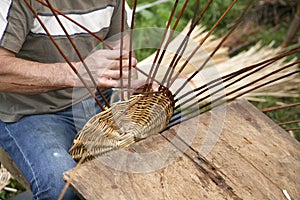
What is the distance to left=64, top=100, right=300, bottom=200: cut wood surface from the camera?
1.35 metres

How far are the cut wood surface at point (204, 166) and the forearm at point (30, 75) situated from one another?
1.00 ft

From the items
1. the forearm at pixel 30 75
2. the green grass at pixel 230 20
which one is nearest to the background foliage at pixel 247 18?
the green grass at pixel 230 20

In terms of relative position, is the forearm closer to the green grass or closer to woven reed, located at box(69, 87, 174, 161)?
woven reed, located at box(69, 87, 174, 161)

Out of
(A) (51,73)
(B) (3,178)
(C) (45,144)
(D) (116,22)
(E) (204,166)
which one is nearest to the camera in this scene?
(E) (204,166)

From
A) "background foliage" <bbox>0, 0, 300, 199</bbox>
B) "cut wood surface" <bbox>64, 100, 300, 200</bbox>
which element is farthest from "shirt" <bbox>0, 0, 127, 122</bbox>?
"background foliage" <bbox>0, 0, 300, 199</bbox>

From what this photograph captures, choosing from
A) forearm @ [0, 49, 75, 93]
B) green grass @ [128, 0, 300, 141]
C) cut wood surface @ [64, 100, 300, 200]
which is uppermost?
forearm @ [0, 49, 75, 93]

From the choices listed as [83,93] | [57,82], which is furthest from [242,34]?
[57,82]

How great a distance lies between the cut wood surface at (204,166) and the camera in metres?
1.35

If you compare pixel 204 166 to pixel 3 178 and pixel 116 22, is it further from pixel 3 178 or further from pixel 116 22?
pixel 3 178

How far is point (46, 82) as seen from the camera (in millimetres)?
1582

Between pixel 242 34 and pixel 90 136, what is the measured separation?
235 cm

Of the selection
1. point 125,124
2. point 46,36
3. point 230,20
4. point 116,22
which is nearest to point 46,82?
point 46,36

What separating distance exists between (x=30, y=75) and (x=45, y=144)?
24cm

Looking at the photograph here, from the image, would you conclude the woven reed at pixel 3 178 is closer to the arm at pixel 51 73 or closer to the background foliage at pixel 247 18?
the arm at pixel 51 73
